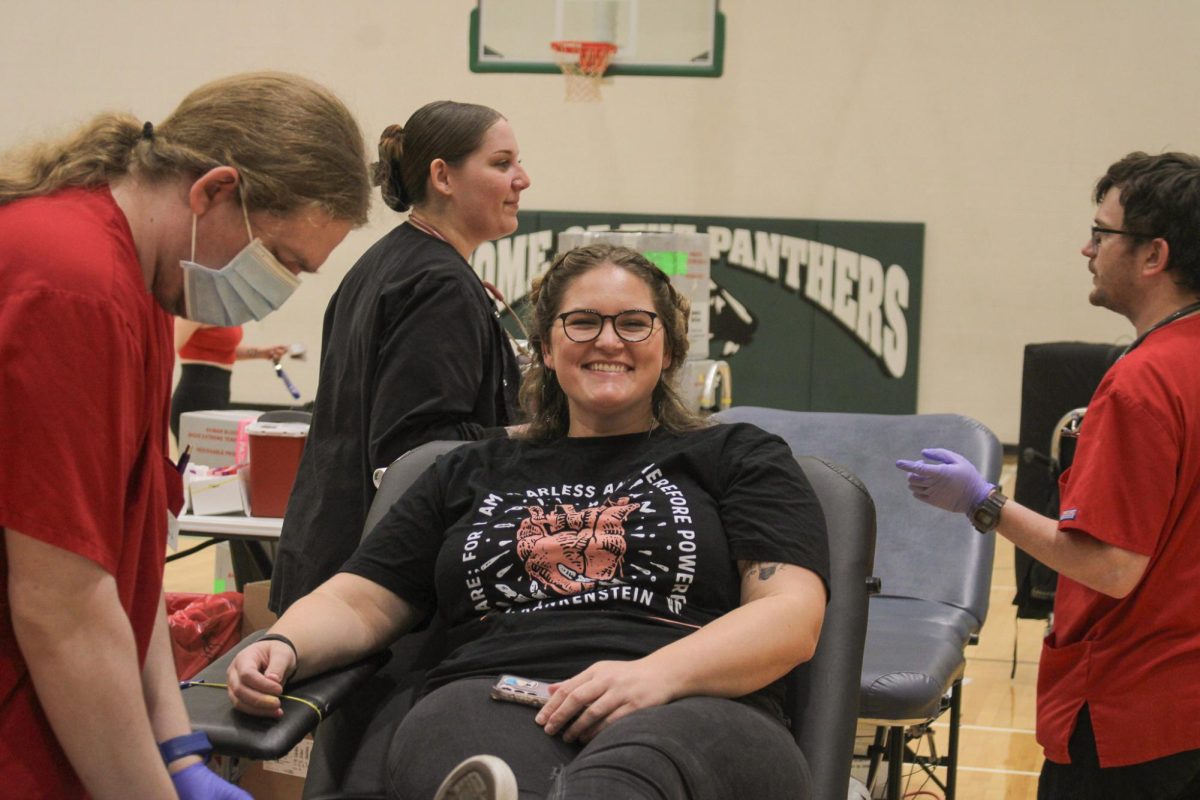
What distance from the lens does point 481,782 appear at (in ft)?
4.32

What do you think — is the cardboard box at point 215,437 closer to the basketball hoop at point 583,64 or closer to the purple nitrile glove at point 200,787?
the purple nitrile glove at point 200,787

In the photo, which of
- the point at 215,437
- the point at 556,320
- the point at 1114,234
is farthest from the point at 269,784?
the point at 1114,234

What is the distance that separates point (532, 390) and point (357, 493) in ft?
Answer: 1.20

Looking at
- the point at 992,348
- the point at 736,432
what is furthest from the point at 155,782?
the point at 992,348

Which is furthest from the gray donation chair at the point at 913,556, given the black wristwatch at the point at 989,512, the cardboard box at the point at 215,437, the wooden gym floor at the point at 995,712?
the cardboard box at the point at 215,437

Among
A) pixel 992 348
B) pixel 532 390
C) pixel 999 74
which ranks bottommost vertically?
pixel 992 348

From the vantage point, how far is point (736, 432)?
6.17 ft

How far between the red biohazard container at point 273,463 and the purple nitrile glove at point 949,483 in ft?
4.43

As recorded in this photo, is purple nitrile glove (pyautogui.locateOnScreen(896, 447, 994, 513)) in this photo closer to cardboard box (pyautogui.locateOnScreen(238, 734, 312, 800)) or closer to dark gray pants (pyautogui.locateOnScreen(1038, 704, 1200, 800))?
dark gray pants (pyautogui.locateOnScreen(1038, 704, 1200, 800))

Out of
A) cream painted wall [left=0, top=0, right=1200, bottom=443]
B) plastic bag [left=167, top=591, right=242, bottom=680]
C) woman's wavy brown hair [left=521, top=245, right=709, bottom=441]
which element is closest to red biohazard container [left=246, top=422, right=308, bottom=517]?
plastic bag [left=167, top=591, right=242, bottom=680]

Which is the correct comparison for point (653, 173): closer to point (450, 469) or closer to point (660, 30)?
point (660, 30)

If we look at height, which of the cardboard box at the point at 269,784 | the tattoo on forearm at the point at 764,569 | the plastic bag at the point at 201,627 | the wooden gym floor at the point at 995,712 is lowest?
the wooden gym floor at the point at 995,712

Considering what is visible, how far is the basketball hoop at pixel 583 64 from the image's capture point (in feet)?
25.8

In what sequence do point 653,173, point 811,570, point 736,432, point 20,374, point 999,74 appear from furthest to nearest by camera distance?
point 653,173
point 999,74
point 736,432
point 811,570
point 20,374
